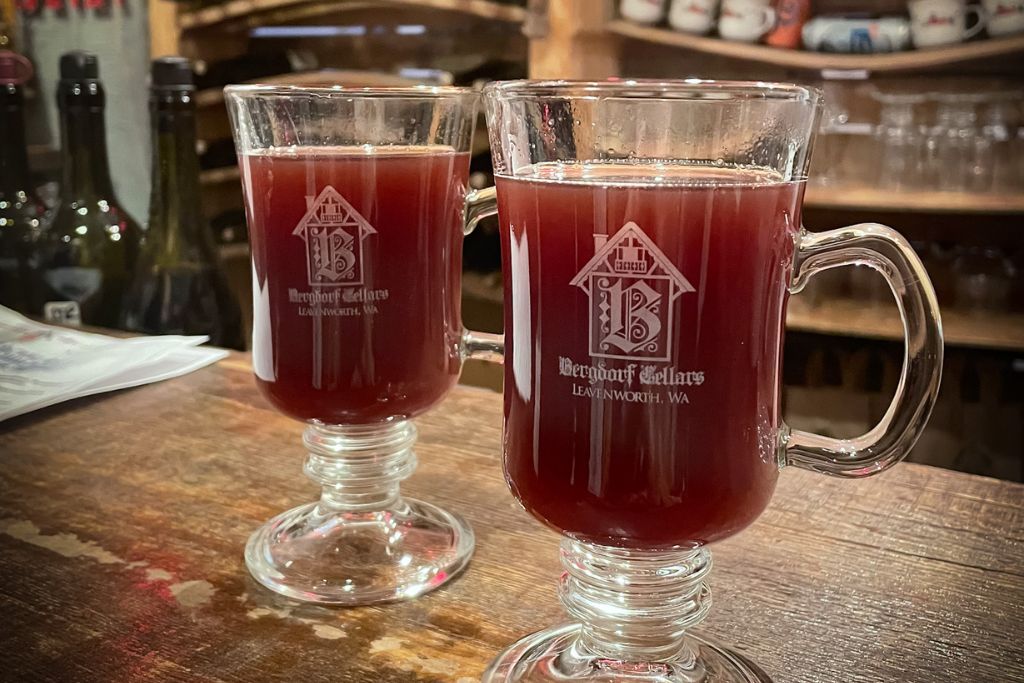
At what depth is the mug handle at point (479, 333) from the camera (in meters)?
0.75

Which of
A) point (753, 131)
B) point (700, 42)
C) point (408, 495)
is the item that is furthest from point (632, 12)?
point (753, 131)

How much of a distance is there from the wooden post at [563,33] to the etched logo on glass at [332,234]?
1359mm

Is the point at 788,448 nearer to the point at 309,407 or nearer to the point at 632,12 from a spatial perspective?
the point at 309,407

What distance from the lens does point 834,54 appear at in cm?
188

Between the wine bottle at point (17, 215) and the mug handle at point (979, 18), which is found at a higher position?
the mug handle at point (979, 18)

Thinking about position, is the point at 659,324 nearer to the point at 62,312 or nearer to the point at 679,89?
the point at 679,89

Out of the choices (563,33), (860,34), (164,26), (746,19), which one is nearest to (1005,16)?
(860,34)

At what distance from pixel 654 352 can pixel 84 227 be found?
1.18 m

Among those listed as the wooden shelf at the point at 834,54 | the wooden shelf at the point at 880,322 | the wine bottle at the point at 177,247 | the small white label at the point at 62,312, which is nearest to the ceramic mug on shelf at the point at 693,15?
the wooden shelf at the point at 834,54

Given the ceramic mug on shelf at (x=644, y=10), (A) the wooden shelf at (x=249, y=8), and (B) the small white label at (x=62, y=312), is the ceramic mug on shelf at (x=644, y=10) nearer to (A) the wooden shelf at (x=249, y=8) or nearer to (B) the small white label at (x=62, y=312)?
(A) the wooden shelf at (x=249, y=8)

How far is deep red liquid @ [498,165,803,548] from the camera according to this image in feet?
1.70

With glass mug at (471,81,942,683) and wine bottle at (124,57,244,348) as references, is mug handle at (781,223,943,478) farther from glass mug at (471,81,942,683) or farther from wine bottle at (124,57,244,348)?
wine bottle at (124,57,244,348)

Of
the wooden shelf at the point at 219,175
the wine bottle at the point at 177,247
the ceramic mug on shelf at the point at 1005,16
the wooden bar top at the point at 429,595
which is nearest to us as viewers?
the wooden bar top at the point at 429,595

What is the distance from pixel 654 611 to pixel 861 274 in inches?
68.0
